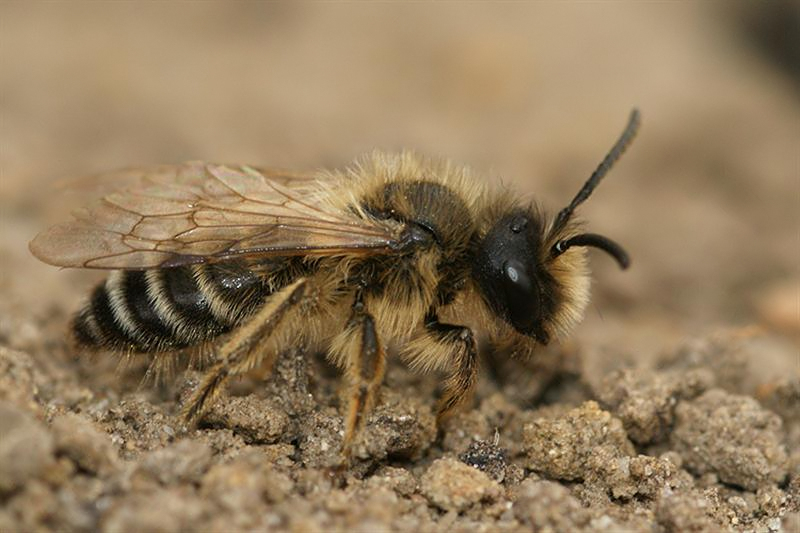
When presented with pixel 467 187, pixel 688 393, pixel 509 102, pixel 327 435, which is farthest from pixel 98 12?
pixel 688 393

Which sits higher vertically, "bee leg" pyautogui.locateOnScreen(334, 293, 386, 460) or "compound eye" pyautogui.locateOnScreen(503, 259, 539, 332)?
"compound eye" pyautogui.locateOnScreen(503, 259, 539, 332)

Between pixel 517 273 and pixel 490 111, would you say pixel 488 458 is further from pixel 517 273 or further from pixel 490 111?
pixel 490 111

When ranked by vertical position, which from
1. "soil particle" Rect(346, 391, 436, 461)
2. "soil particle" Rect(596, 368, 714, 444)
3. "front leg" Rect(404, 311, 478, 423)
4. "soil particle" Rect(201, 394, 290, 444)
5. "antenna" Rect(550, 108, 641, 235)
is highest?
"antenna" Rect(550, 108, 641, 235)

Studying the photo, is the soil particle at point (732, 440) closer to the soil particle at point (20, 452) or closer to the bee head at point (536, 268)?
the bee head at point (536, 268)

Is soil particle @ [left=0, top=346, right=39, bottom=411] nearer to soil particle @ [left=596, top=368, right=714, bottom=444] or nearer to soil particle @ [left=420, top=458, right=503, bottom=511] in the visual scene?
soil particle @ [left=420, top=458, right=503, bottom=511]

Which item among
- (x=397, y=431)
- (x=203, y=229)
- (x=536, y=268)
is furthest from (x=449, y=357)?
(x=203, y=229)

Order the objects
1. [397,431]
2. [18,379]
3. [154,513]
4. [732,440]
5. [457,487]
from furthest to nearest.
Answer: [732,440], [397,431], [18,379], [457,487], [154,513]

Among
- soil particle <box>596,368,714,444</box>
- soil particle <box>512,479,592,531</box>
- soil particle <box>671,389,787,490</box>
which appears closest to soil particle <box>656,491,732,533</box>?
soil particle <box>512,479,592,531</box>
